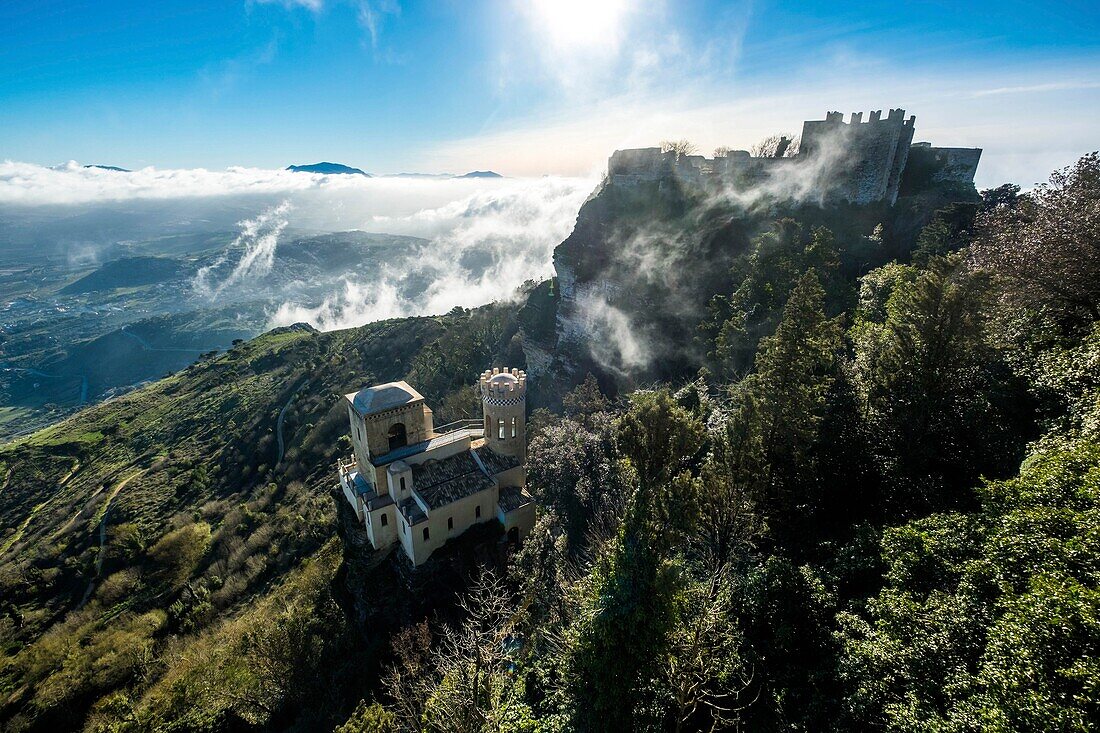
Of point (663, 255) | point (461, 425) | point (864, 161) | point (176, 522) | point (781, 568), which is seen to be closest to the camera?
point (781, 568)

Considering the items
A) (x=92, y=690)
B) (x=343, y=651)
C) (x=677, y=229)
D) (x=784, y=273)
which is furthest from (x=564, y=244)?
(x=92, y=690)

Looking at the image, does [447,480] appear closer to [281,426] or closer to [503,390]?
[503,390]

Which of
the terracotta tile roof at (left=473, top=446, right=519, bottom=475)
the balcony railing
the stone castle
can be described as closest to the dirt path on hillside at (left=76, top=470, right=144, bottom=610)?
the balcony railing

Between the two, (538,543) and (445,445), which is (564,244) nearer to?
(445,445)

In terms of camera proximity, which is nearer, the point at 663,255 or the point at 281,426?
the point at 663,255

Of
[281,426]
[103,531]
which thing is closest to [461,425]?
[281,426]

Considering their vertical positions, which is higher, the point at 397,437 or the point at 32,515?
the point at 397,437

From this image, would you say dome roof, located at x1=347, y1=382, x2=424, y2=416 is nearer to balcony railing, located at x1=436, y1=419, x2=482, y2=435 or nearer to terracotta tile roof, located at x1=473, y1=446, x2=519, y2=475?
terracotta tile roof, located at x1=473, y1=446, x2=519, y2=475
